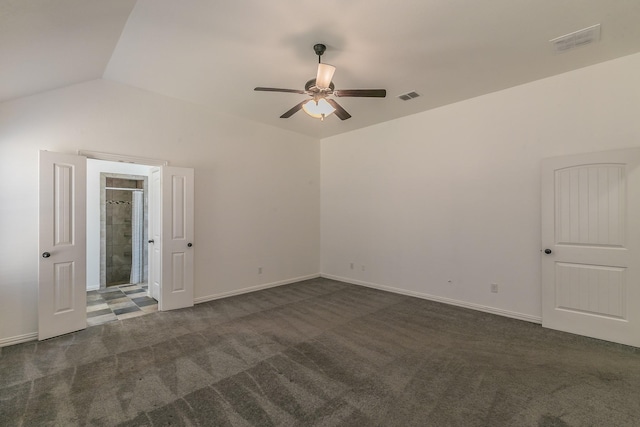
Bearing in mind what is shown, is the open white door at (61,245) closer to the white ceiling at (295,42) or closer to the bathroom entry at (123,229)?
the white ceiling at (295,42)

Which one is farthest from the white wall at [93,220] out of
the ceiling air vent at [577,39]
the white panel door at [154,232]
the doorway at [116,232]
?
the ceiling air vent at [577,39]

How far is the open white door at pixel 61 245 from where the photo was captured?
316 centimetres

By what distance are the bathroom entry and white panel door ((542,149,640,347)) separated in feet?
23.2

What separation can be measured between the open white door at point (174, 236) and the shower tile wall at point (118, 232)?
2040 mm

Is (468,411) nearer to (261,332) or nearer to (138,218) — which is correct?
(261,332)

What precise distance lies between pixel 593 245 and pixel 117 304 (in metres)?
6.60

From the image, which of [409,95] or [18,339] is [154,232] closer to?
[18,339]

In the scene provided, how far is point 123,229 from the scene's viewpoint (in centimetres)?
589

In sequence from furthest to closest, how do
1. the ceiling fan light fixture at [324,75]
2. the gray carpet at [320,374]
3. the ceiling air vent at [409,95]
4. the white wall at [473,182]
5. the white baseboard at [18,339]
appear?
the ceiling air vent at [409,95] < the white wall at [473,182] < the white baseboard at [18,339] < the ceiling fan light fixture at [324,75] < the gray carpet at [320,374]

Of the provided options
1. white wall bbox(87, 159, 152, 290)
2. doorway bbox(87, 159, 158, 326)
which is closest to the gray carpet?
doorway bbox(87, 159, 158, 326)

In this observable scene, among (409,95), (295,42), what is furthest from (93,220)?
(409,95)

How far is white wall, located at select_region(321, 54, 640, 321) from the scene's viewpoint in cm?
337

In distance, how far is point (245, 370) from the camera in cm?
255

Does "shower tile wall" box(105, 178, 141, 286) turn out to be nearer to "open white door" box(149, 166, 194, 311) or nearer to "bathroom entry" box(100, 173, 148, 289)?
"bathroom entry" box(100, 173, 148, 289)
